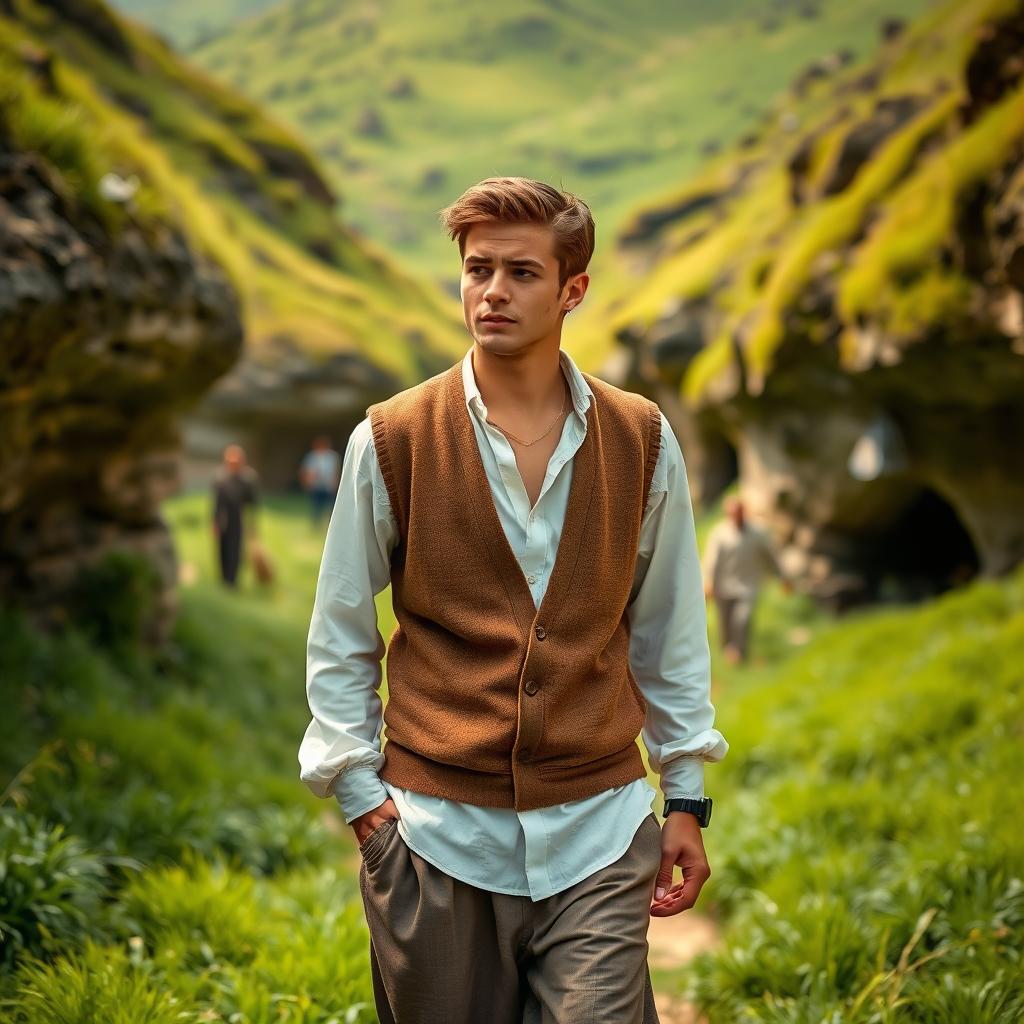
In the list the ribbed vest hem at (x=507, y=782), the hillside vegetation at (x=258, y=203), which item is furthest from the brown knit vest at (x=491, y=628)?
the hillside vegetation at (x=258, y=203)

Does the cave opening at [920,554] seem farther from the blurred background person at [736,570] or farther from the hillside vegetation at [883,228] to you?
the blurred background person at [736,570]

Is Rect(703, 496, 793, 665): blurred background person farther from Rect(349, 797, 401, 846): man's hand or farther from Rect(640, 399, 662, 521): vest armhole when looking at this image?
Rect(349, 797, 401, 846): man's hand

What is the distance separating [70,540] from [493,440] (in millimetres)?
7031

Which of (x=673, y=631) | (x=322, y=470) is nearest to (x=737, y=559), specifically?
(x=322, y=470)

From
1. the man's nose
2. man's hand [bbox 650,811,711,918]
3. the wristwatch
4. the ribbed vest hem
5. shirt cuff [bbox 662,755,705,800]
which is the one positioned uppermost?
the man's nose

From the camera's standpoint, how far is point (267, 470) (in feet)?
84.6

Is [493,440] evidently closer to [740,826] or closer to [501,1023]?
[501,1023]

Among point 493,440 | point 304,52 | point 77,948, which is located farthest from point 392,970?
point 304,52

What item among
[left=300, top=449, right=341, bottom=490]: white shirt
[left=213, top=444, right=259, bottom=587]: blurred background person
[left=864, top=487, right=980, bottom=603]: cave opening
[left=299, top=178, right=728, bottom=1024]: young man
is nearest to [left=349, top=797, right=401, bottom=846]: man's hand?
[left=299, top=178, right=728, bottom=1024]: young man

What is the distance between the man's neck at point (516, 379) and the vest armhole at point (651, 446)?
254 millimetres

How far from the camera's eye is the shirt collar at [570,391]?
9.17 feet

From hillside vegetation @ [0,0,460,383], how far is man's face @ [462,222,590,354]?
1611cm

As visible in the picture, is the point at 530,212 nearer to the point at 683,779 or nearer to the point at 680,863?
the point at 683,779

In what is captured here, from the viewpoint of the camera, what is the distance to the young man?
2643mm
